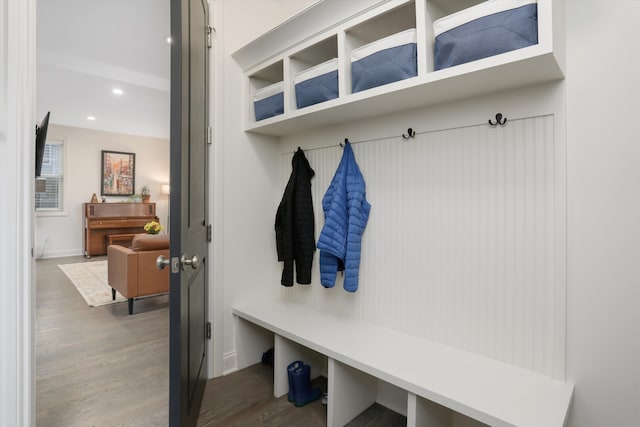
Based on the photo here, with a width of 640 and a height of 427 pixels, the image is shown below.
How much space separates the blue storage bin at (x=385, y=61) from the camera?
1280 millimetres

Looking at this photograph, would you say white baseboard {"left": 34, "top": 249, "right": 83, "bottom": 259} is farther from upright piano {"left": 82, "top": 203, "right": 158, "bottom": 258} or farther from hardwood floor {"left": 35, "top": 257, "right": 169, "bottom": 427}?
hardwood floor {"left": 35, "top": 257, "right": 169, "bottom": 427}

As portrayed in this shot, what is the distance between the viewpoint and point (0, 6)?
3.34ft

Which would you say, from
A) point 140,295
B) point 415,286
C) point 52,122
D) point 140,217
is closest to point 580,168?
point 415,286

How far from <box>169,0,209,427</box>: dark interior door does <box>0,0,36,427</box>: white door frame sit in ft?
1.46

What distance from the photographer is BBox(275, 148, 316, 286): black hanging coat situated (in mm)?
2018

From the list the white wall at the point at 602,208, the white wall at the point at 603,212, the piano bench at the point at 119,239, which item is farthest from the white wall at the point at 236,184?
the piano bench at the point at 119,239

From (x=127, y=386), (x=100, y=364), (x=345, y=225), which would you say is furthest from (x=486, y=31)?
(x=100, y=364)

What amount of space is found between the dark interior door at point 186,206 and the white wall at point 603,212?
4.70ft

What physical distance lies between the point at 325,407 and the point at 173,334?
97cm

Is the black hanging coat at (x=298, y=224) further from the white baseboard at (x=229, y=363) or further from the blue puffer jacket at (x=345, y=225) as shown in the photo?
the white baseboard at (x=229, y=363)

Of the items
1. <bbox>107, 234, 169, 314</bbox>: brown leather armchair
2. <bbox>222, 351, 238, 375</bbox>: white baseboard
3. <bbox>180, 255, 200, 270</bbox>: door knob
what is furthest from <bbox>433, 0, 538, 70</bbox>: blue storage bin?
<bbox>107, 234, 169, 314</bbox>: brown leather armchair

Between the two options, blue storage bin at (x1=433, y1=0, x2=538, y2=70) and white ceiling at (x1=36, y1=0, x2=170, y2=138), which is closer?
blue storage bin at (x1=433, y1=0, x2=538, y2=70)

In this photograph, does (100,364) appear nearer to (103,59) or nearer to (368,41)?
(368,41)

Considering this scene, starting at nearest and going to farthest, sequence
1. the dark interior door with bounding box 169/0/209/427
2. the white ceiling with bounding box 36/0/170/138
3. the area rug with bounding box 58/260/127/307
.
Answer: the dark interior door with bounding box 169/0/209/427 → the white ceiling with bounding box 36/0/170/138 → the area rug with bounding box 58/260/127/307
